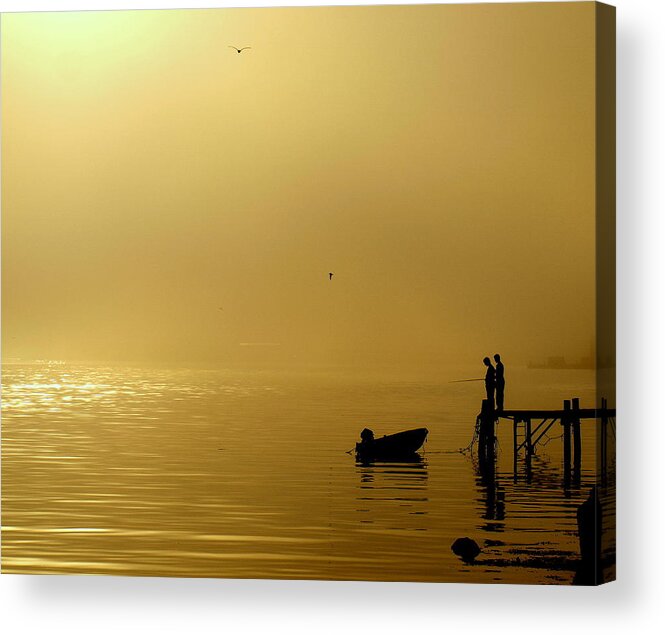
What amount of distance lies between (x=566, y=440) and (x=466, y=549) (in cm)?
65

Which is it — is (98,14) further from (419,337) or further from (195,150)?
(419,337)

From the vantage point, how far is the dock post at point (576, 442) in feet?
15.9

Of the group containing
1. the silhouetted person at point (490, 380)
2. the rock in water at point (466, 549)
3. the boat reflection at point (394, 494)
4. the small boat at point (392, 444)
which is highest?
the silhouetted person at point (490, 380)

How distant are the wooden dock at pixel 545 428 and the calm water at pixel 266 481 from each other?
0.04 metres

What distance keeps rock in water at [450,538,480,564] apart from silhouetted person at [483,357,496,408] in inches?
24.1

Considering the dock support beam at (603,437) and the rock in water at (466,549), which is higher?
the dock support beam at (603,437)

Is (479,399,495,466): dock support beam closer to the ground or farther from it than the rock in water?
farther from it

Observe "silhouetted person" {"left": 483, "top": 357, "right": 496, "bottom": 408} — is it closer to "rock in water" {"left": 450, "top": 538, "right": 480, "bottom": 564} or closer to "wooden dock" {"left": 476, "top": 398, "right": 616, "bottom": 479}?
"wooden dock" {"left": 476, "top": 398, "right": 616, "bottom": 479}

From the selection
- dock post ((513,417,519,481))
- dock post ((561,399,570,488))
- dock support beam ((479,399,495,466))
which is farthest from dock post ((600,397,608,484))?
dock support beam ((479,399,495,466))

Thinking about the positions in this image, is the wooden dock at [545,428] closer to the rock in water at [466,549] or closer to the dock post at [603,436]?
the dock post at [603,436]

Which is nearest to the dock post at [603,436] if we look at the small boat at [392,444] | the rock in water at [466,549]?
the rock in water at [466,549]

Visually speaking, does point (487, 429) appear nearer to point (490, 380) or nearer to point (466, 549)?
point (490, 380)

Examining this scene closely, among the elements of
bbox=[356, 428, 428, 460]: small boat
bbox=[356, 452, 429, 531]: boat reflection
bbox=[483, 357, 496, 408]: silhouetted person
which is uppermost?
bbox=[483, 357, 496, 408]: silhouetted person

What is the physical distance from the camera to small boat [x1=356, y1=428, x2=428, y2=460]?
4.92m
